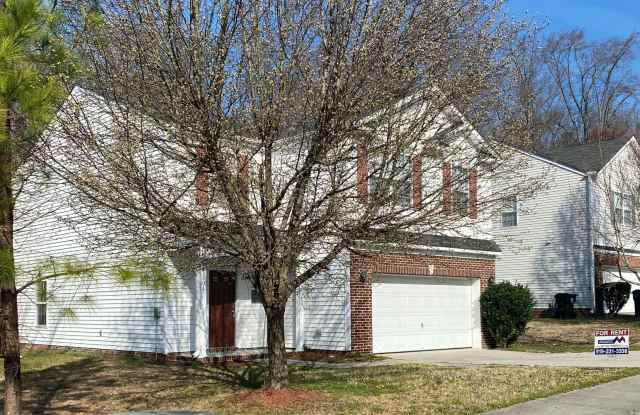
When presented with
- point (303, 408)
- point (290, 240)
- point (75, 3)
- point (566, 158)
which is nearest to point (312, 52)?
point (290, 240)

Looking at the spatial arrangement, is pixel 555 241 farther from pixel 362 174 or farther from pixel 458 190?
pixel 362 174

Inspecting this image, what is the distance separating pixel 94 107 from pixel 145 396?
4.49m

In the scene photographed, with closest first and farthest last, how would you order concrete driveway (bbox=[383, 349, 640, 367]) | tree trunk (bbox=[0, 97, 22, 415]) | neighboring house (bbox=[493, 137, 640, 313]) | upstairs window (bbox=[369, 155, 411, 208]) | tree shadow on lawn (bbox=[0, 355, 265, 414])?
tree trunk (bbox=[0, 97, 22, 415]) → upstairs window (bbox=[369, 155, 411, 208]) → tree shadow on lawn (bbox=[0, 355, 265, 414]) → concrete driveway (bbox=[383, 349, 640, 367]) → neighboring house (bbox=[493, 137, 640, 313])

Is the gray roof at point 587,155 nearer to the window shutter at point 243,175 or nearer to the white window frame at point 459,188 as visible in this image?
the white window frame at point 459,188

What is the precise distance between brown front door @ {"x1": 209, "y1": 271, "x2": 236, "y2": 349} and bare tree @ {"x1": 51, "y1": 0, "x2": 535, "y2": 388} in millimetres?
6480

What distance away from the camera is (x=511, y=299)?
1923 centimetres

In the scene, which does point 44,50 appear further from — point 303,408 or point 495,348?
point 495,348

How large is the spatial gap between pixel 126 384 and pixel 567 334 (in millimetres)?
14277

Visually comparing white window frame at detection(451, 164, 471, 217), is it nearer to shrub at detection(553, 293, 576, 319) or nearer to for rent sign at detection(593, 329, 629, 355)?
for rent sign at detection(593, 329, 629, 355)

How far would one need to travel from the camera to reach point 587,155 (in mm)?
29688

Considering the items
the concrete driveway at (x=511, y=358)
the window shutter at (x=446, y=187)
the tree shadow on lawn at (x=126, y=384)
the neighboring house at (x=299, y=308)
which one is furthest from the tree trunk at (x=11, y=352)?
the concrete driveway at (x=511, y=358)

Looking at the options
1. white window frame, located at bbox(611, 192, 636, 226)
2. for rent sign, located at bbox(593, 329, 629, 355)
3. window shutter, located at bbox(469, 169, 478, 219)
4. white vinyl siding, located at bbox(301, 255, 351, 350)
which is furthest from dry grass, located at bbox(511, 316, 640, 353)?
window shutter, located at bbox(469, 169, 478, 219)

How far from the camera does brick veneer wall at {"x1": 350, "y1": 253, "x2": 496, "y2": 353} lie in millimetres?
16766

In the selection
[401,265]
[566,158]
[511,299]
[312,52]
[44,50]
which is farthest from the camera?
[566,158]
